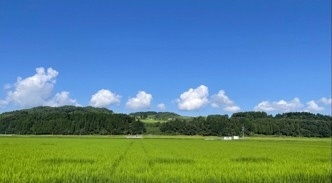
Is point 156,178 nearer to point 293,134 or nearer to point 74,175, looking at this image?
point 74,175

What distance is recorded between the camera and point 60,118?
624 feet

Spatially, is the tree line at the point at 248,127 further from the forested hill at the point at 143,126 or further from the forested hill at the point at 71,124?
the forested hill at the point at 71,124

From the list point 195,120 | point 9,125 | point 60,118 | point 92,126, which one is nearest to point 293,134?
point 195,120

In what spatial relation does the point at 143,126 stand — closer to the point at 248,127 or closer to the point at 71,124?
the point at 71,124

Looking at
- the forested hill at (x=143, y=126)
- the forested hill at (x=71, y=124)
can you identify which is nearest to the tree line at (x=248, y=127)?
the forested hill at (x=143, y=126)

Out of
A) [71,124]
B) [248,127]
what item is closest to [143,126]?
[71,124]

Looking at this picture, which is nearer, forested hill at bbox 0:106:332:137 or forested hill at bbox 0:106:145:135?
forested hill at bbox 0:106:332:137

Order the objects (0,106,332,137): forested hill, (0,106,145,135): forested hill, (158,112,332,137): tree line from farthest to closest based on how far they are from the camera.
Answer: (0,106,145,135): forested hill, (0,106,332,137): forested hill, (158,112,332,137): tree line

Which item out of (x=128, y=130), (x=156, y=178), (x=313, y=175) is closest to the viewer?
(x=156, y=178)

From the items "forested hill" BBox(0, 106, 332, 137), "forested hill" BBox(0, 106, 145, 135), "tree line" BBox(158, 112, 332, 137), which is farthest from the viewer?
"forested hill" BBox(0, 106, 145, 135)

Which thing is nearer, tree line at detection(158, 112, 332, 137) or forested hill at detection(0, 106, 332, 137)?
tree line at detection(158, 112, 332, 137)

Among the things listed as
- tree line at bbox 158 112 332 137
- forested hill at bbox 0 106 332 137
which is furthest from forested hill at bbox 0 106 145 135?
tree line at bbox 158 112 332 137

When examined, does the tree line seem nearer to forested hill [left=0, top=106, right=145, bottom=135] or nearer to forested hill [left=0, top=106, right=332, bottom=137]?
forested hill [left=0, top=106, right=332, bottom=137]

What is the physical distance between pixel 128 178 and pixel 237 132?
554ft
